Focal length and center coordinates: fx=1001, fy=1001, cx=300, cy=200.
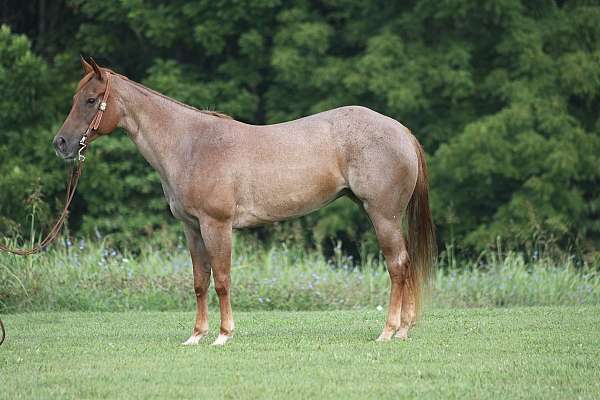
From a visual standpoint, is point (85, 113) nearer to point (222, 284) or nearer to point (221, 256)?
point (221, 256)

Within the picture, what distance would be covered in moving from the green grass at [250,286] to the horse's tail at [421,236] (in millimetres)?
3353

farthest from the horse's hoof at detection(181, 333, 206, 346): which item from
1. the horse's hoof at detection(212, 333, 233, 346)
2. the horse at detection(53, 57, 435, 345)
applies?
the horse's hoof at detection(212, 333, 233, 346)

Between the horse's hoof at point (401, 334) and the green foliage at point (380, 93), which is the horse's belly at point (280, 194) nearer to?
the horse's hoof at point (401, 334)

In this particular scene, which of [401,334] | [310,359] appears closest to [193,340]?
[310,359]

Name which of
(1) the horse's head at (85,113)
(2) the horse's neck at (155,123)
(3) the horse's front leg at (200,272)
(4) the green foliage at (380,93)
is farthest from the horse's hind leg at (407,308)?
(4) the green foliage at (380,93)

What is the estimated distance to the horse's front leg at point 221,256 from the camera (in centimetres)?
823

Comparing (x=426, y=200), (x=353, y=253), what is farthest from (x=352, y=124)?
(x=353, y=253)

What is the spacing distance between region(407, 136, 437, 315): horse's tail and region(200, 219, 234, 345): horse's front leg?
1.65 meters

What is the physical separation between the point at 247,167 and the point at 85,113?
56.6 inches

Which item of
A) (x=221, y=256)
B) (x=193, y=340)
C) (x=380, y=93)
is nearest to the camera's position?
(x=221, y=256)

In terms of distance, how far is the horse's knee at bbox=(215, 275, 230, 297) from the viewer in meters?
8.32

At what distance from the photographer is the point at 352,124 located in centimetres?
855

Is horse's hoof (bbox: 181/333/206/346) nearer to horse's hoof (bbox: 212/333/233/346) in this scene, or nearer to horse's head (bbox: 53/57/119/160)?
horse's hoof (bbox: 212/333/233/346)

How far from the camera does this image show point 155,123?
28.3ft
